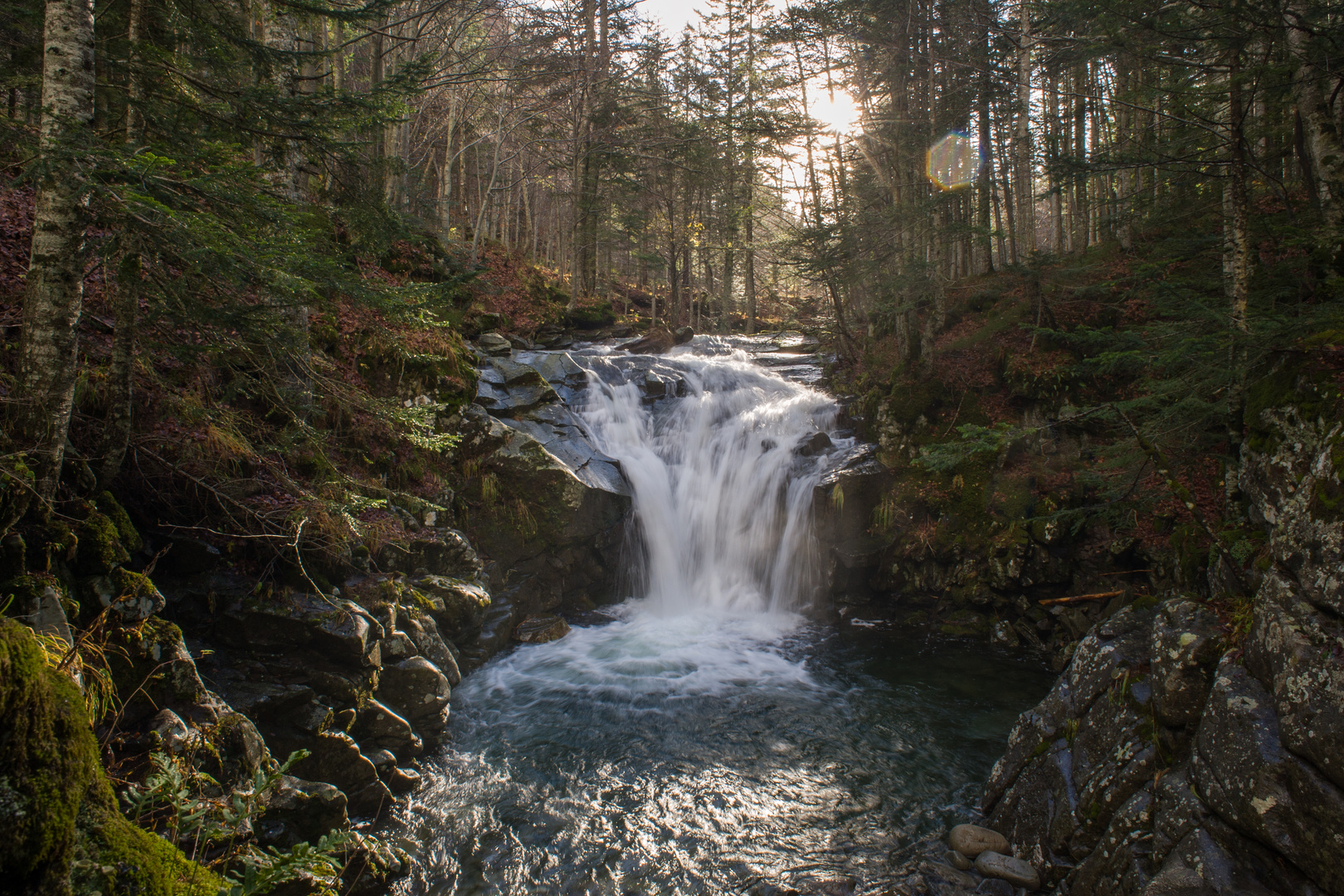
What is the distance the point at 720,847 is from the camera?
5.30m

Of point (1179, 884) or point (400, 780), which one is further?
point (400, 780)

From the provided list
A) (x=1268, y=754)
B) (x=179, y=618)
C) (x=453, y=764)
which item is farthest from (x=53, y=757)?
(x=1268, y=754)

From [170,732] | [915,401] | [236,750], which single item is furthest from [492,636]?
[915,401]

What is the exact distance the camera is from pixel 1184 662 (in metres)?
4.31

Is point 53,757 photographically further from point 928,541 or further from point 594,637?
point 928,541

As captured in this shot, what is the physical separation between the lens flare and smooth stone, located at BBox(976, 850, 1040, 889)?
14.1 metres

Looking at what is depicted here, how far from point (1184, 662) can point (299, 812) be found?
667 cm

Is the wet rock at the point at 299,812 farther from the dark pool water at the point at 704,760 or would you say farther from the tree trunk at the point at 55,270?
the tree trunk at the point at 55,270

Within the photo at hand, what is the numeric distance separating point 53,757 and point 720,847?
4745 mm

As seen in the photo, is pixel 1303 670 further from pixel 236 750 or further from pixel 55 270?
pixel 55 270

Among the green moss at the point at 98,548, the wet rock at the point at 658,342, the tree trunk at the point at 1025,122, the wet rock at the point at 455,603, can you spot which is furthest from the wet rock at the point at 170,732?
the tree trunk at the point at 1025,122

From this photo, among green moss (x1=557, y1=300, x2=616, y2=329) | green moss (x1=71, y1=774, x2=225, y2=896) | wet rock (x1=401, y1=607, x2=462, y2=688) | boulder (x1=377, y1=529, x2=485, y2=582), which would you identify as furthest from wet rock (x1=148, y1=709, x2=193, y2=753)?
green moss (x1=557, y1=300, x2=616, y2=329)

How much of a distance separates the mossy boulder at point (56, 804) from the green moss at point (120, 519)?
2.63 m

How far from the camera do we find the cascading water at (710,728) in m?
5.18
